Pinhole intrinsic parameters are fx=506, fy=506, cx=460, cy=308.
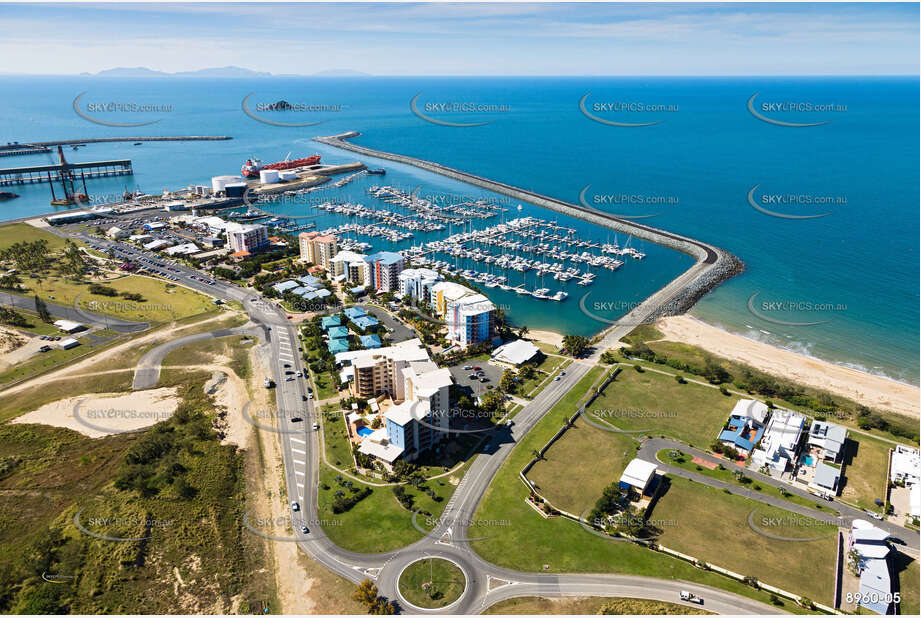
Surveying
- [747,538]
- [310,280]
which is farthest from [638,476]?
[310,280]

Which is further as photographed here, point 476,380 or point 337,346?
point 337,346

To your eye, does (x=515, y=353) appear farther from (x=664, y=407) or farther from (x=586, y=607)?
(x=586, y=607)

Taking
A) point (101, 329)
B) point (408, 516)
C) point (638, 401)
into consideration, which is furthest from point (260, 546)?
point (101, 329)

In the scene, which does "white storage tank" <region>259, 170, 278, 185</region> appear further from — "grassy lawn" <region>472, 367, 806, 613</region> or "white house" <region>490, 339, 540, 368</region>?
"grassy lawn" <region>472, 367, 806, 613</region>

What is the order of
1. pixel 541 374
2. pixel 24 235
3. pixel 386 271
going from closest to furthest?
pixel 541 374 < pixel 386 271 < pixel 24 235

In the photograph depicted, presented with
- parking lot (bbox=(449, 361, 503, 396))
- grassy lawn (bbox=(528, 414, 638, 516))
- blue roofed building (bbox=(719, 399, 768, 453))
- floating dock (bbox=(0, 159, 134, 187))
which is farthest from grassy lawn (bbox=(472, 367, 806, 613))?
floating dock (bbox=(0, 159, 134, 187))

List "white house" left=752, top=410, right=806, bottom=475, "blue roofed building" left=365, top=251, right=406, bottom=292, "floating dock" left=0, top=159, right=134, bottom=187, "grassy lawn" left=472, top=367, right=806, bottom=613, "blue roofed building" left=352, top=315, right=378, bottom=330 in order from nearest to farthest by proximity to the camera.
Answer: "grassy lawn" left=472, top=367, right=806, bottom=613, "white house" left=752, top=410, right=806, bottom=475, "blue roofed building" left=352, top=315, right=378, bottom=330, "blue roofed building" left=365, top=251, right=406, bottom=292, "floating dock" left=0, top=159, right=134, bottom=187

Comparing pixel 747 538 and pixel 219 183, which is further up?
pixel 219 183
